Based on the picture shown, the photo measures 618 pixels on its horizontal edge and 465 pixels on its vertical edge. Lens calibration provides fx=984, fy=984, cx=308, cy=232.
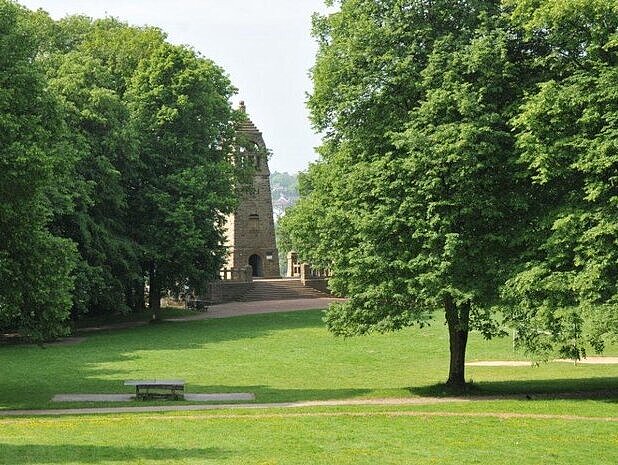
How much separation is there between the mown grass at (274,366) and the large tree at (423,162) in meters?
2.79

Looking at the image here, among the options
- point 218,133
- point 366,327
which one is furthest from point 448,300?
point 218,133

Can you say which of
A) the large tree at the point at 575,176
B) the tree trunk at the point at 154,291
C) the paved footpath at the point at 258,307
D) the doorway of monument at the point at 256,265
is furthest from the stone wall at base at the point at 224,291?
the large tree at the point at 575,176

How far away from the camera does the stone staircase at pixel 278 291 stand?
72.5 metres

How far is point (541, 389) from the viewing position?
2875 centimetres

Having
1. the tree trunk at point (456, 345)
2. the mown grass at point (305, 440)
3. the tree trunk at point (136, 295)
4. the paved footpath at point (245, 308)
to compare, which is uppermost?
the tree trunk at point (136, 295)

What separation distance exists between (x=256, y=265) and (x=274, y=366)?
161 feet

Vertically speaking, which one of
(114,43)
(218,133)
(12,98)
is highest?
(114,43)

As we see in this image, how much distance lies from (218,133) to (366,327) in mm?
33242

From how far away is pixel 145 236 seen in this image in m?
53.3

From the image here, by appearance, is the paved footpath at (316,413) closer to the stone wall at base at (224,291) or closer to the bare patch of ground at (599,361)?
the bare patch of ground at (599,361)

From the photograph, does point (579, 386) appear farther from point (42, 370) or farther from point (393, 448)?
point (42, 370)

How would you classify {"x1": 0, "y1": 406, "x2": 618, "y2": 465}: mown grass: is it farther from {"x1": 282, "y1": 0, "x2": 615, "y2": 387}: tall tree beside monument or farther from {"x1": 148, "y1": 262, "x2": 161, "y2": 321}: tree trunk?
{"x1": 148, "y1": 262, "x2": 161, "y2": 321}: tree trunk

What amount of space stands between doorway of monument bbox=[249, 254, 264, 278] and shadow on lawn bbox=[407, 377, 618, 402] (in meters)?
53.3

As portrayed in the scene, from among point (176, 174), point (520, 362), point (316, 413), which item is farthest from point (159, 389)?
point (176, 174)
